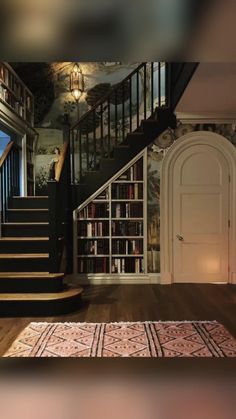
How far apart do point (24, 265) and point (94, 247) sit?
1.45 m

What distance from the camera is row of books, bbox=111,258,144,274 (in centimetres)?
595

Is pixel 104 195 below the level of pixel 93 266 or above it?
above

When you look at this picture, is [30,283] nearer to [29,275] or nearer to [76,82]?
[29,275]

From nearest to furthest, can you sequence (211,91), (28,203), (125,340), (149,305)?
(125,340)
(211,91)
(149,305)
(28,203)

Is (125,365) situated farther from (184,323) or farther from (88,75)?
(88,75)

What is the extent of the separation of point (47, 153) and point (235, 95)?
4.10 meters

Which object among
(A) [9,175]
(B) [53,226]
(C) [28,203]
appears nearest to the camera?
(B) [53,226]

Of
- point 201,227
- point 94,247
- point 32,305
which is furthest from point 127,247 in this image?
point 32,305

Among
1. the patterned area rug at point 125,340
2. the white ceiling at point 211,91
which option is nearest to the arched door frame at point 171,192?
the white ceiling at point 211,91

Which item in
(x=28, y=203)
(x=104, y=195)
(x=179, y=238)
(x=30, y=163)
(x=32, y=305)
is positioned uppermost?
(x=30, y=163)

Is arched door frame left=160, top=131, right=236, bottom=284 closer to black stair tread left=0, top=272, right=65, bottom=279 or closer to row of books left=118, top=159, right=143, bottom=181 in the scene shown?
row of books left=118, top=159, right=143, bottom=181

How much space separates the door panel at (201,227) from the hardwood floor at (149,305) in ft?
0.97

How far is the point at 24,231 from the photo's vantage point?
18.6 ft

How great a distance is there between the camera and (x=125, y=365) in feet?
2.60
